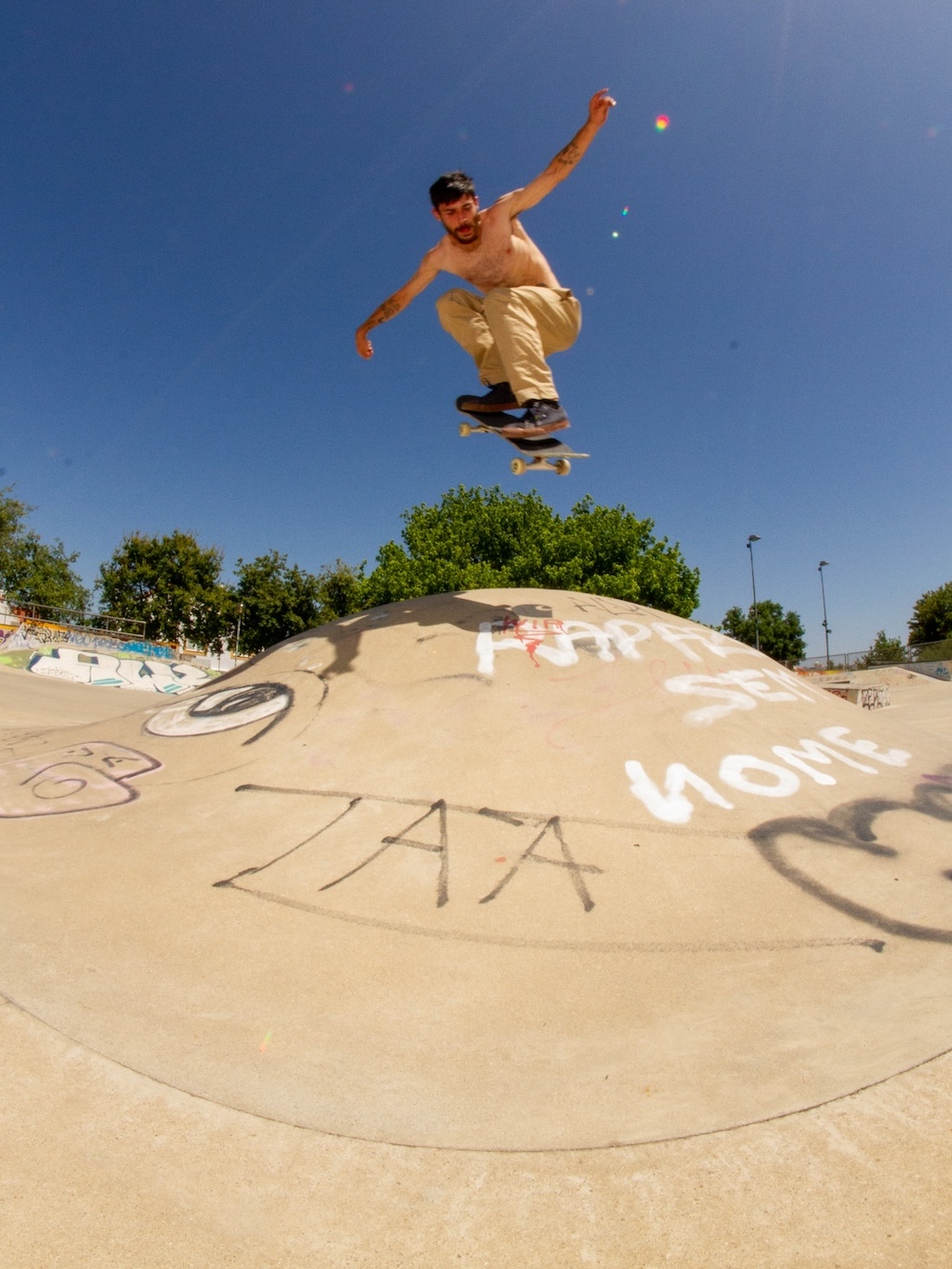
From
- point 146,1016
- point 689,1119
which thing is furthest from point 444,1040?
point 146,1016

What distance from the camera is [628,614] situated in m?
7.33

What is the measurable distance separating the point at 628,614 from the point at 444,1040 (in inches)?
218

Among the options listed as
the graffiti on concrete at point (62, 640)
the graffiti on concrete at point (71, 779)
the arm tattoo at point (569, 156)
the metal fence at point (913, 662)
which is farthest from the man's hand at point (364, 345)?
the metal fence at point (913, 662)

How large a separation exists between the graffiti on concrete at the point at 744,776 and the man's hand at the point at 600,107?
493 centimetres

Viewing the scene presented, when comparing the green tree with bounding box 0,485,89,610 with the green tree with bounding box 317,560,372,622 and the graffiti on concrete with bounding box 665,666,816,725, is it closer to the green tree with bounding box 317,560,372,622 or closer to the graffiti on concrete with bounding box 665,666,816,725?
the green tree with bounding box 317,560,372,622

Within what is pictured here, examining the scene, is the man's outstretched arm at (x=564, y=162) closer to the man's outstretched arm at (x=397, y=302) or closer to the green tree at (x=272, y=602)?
the man's outstretched arm at (x=397, y=302)

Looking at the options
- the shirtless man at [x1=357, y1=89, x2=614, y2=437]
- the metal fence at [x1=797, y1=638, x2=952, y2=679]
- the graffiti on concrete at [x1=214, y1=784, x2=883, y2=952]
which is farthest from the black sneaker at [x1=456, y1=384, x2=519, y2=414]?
the metal fence at [x1=797, y1=638, x2=952, y2=679]

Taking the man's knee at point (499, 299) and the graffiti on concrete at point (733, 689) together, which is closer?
the graffiti on concrete at point (733, 689)

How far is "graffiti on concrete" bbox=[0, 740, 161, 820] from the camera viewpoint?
15.3 ft

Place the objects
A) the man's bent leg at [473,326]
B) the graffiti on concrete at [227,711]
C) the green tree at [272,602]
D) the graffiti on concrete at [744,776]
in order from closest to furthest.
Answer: the graffiti on concrete at [744,776] → the graffiti on concrete at [227,711] → the man's bent leg at [473,326] → the green tree at [272,602]

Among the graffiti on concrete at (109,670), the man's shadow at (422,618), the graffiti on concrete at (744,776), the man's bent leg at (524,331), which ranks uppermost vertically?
the man's bent leg at (524,331)

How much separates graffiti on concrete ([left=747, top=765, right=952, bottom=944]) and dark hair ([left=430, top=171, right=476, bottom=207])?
17.5 feet

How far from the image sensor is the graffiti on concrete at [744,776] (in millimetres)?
4176

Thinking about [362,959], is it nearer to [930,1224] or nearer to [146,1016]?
[146,1016]
